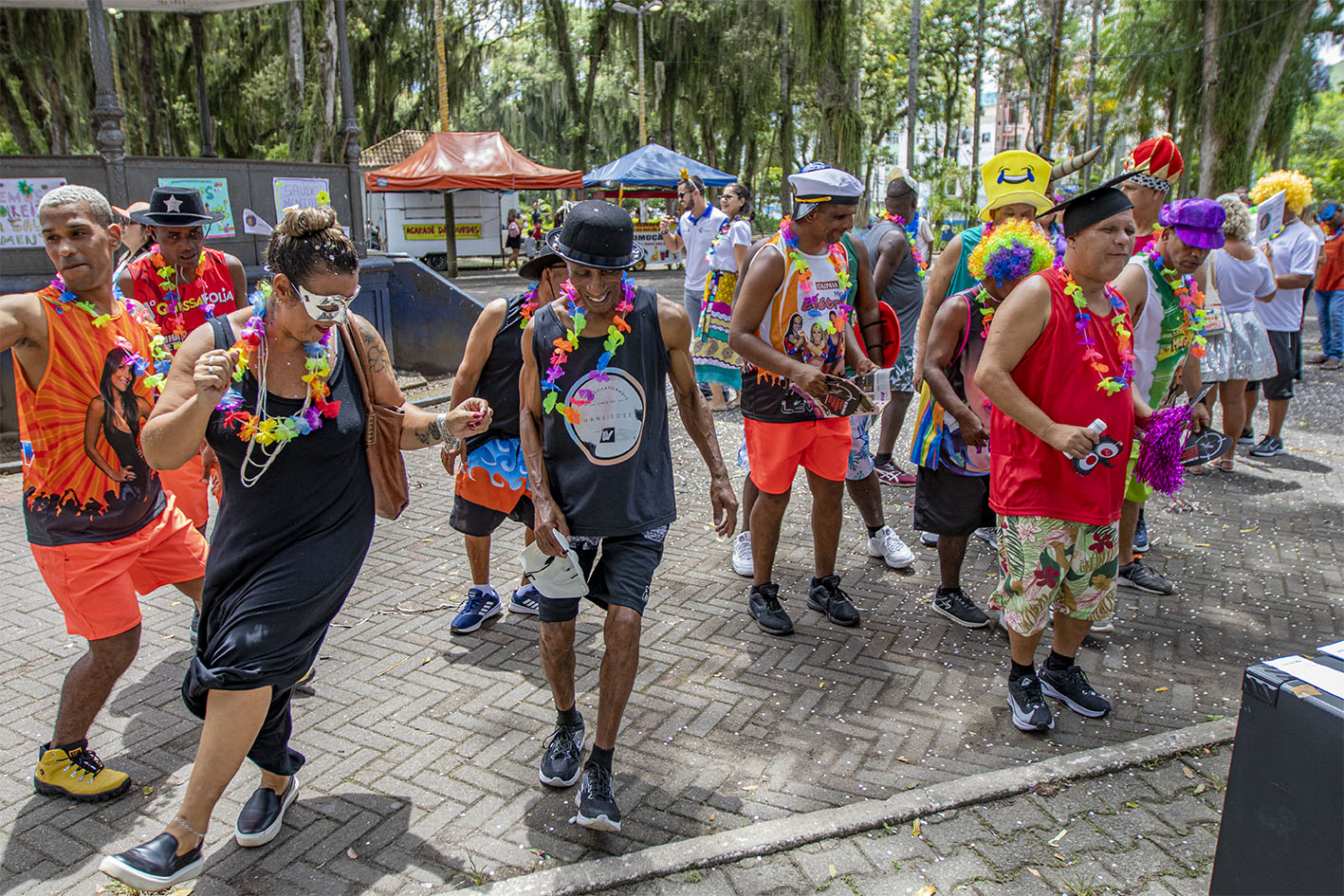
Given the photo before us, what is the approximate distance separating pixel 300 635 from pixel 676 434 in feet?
19.4

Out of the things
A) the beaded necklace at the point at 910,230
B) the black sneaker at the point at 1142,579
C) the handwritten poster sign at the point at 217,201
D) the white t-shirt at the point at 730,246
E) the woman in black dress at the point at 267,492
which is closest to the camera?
the woman in black dress at the point at 267,492

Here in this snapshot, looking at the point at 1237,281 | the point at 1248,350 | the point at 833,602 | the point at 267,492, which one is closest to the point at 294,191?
the point at 833,602

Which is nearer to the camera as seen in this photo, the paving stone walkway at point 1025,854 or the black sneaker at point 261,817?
the paving stone walkway at point 1025,854

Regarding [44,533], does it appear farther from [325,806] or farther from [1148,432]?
[1148,432]

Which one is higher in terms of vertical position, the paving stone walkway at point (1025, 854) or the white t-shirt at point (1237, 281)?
the white t-shirt at point (1237, 281)

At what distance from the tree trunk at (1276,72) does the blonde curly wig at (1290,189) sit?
14572 millimetres

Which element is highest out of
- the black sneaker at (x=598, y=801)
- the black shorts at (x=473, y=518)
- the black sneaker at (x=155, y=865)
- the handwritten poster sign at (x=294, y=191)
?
the handwritten poster sign at (x=294, y=191)

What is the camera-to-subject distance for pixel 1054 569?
3.66 m

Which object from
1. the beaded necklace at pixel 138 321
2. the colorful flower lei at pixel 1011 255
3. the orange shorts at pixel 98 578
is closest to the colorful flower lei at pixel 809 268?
the colorful flower lei at pixel 1011 255

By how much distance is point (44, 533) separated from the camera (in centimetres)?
334

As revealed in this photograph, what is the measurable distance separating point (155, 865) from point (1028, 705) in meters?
3.03

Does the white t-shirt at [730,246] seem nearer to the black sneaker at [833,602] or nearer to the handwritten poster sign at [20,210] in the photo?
the black sneaker at [833,602]

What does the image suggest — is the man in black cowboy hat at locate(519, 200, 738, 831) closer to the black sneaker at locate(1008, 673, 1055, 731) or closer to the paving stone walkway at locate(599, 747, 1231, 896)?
the paving stone walkway at locate(599, 747, 1231, 896)

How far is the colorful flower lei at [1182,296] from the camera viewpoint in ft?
16.1
